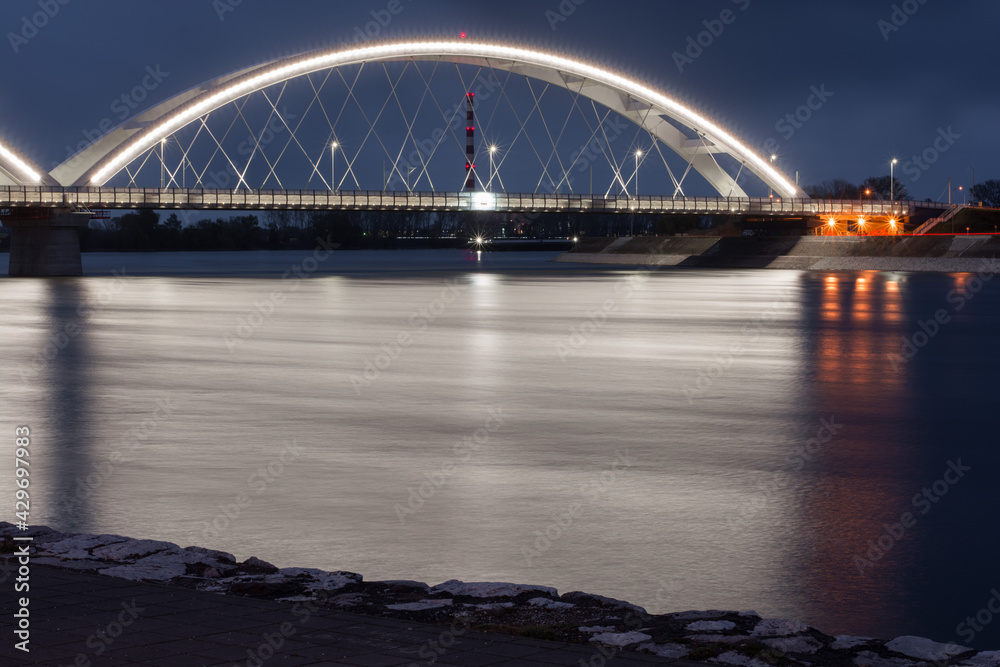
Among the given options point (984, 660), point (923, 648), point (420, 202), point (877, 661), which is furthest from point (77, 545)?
point (420, 202)

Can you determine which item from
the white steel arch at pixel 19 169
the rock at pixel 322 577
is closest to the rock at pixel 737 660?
the rock at pixel 322 577

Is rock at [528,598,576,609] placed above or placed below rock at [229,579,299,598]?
below

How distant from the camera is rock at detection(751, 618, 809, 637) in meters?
6.36

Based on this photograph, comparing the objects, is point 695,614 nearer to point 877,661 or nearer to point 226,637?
point 877,661

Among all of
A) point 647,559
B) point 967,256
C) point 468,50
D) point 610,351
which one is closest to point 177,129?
point 468,50

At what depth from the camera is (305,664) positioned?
550 centimetres

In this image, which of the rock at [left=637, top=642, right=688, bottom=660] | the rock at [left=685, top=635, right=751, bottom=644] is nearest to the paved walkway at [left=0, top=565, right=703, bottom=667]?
the rock at [left=637, top=642, right=688, bottom=660]

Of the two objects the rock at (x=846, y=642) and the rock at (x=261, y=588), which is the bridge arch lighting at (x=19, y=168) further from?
the rock at (x=846, y=642)

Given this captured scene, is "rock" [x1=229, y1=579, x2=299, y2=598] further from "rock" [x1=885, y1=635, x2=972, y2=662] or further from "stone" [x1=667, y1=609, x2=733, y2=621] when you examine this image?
"rock" [x1=885, y1=635, x2=972, y2=662]

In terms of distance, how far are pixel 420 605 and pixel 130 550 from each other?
2339 mm

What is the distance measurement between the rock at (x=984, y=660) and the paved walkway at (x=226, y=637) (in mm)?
1540

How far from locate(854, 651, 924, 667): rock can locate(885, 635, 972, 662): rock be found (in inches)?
4.7

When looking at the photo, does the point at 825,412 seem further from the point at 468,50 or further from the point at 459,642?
the point at 468,50

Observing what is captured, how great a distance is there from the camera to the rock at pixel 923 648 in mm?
6039
